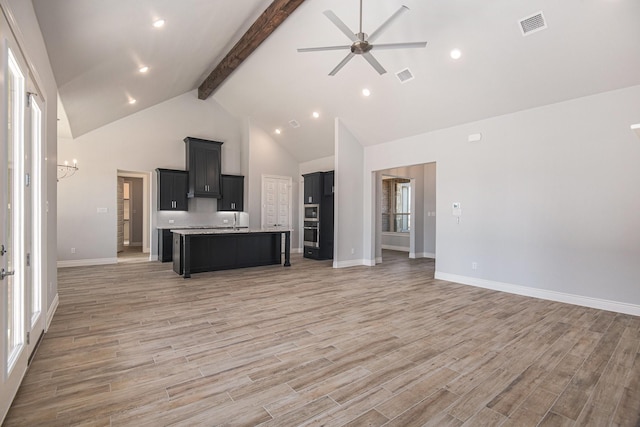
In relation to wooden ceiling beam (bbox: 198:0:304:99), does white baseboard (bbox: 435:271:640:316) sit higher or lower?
lower

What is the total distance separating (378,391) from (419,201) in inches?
301

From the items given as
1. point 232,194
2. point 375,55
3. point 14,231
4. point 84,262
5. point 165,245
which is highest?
point 375,55

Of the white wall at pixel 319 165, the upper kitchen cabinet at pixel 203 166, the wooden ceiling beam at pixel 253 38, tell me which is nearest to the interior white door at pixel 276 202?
the white wall at pixel 319 165

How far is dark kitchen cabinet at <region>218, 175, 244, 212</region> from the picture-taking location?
8.91 metres

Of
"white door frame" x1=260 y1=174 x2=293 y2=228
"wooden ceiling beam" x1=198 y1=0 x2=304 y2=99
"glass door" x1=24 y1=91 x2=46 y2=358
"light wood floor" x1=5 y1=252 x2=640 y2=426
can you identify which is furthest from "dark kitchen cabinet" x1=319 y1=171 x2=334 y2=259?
"glass door" x1=24 y1=91 x2=46 y2=358

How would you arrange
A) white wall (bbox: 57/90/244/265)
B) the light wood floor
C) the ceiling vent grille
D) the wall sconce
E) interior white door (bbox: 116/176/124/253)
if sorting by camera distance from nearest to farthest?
the light wood floor
the ceiling vent grille
the wall sconce
white wall (bbox: 57/90/244/265)
interior white door (bbox: 116/176/124/253)

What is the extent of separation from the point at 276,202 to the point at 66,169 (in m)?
5.05

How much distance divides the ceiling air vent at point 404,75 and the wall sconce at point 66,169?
7110 millimetres

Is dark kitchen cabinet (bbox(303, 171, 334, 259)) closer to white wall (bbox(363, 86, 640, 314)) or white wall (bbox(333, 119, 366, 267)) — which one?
white wall (bbox(333, 119, 366, 267))

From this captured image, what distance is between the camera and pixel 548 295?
4.63 metres

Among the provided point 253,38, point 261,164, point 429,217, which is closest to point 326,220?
point 261,164

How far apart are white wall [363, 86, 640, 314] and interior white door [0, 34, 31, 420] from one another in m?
5.77

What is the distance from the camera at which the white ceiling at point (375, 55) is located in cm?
349

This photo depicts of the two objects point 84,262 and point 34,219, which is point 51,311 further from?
point 84,262
